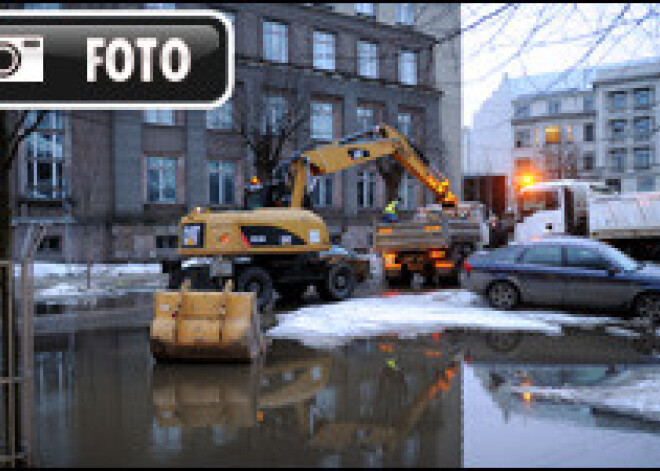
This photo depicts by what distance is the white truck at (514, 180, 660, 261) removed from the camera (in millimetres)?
19484

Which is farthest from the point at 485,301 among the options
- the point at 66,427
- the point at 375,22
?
the point at 375,22

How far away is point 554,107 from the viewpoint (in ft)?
250

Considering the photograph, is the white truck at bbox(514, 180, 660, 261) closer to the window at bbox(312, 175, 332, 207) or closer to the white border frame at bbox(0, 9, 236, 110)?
the window at bbox(312, 175, 332, 207)

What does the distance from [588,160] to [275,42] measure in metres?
53.3

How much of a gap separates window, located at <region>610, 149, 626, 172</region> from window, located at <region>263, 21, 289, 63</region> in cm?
5130

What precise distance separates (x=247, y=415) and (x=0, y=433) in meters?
2.19

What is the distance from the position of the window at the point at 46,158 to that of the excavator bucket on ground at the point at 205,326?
19.7 metres

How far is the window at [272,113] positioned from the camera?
2673 centimetres

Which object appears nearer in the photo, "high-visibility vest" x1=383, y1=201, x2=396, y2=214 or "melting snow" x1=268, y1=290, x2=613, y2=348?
"melting snow" x1=268, y1=290, x2=613, y2=348

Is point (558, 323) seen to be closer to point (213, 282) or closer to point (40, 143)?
point (213, 282)

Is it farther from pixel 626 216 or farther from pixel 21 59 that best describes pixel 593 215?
pixel 21 59

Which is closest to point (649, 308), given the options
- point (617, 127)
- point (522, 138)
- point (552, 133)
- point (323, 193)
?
point (323, 193)

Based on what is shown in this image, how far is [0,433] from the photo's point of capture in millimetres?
5328

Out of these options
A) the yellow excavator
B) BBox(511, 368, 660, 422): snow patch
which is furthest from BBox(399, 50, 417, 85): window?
BBox(511, 368, 660, 422): snow patch
